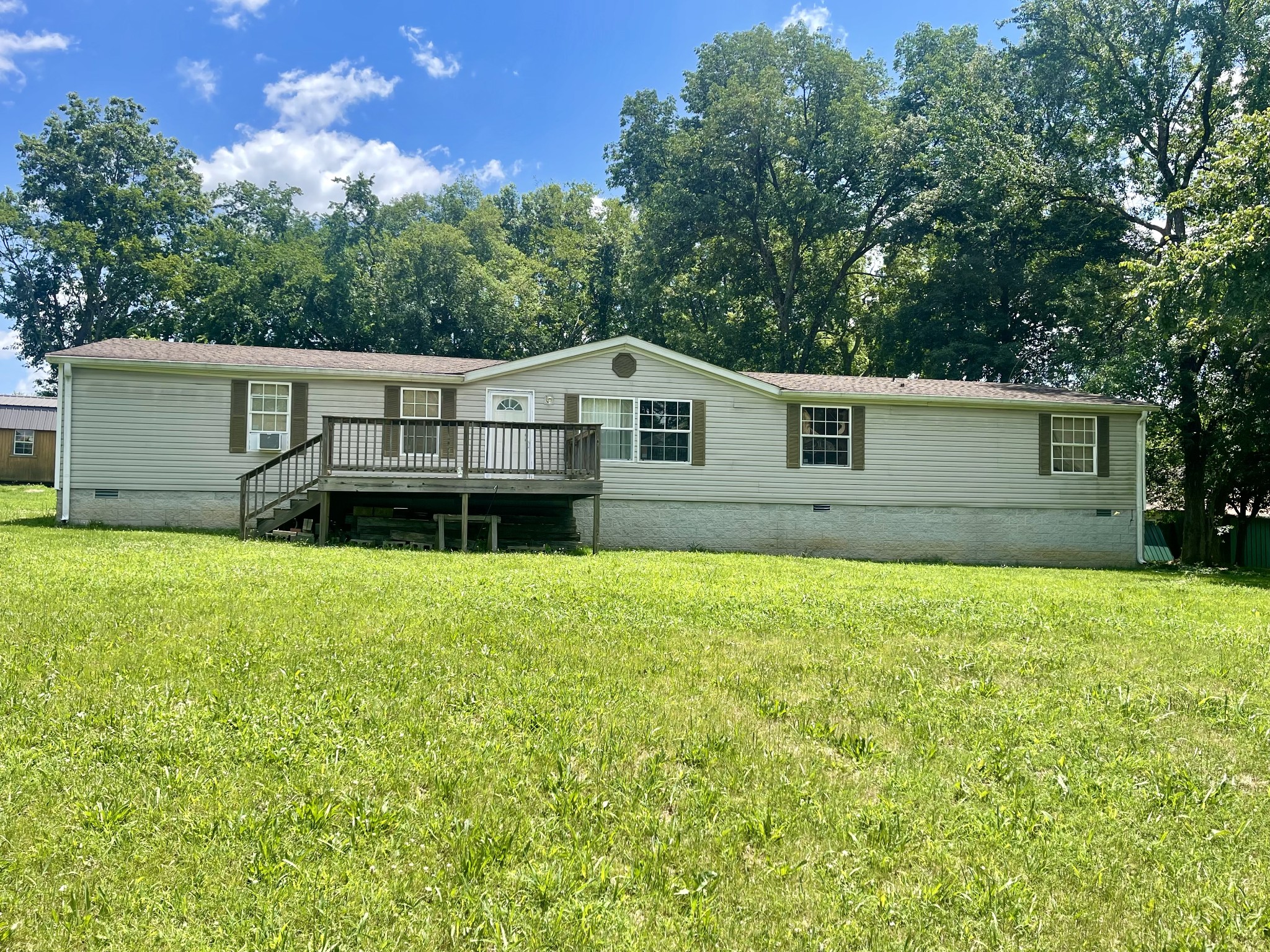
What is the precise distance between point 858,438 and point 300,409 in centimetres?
1146

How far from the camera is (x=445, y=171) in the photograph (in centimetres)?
4728

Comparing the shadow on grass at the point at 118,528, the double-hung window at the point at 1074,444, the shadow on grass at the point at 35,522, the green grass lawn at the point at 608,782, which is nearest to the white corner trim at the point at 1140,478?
the double-hung window at the point at 1074,444

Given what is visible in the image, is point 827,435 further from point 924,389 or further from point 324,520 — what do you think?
point 324,520

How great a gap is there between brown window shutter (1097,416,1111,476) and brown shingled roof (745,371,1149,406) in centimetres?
53

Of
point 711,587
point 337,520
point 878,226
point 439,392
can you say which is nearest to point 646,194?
point 878,226

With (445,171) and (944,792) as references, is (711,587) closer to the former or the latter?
(944,792)

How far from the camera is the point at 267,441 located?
1647 cm

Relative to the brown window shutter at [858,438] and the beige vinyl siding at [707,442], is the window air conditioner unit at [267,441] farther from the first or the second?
the brown window shutter at [858,438]

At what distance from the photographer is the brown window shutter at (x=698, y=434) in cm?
1739

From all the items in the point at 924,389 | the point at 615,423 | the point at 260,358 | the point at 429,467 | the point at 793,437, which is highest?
the point at 260,358

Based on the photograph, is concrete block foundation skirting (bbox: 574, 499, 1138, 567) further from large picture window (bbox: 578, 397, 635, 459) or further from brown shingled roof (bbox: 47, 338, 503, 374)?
brown shingled roof (bbox: 47, 338, 503, 374)

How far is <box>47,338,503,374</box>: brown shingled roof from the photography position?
16.0 meters

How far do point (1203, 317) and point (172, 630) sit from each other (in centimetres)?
1944

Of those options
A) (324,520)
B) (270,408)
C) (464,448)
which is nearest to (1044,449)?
(464,448)
